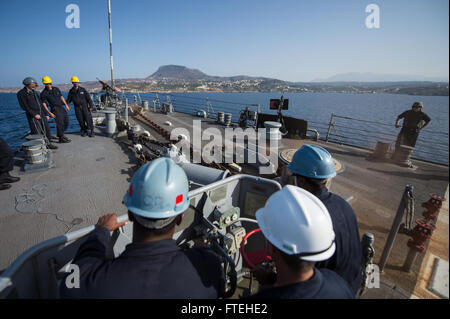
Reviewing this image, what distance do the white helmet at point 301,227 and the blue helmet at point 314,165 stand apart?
93 cm

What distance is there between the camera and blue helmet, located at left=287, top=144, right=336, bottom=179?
2.22 meters

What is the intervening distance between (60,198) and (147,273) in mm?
4197

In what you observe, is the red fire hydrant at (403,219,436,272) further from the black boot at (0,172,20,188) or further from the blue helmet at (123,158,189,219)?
the black boot at (0,172,20,188)

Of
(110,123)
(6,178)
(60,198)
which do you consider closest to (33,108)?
(6,178)

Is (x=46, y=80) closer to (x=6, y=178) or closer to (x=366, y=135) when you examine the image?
(x=6, y=178)

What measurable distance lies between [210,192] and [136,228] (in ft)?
4.75

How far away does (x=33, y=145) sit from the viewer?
5230mm

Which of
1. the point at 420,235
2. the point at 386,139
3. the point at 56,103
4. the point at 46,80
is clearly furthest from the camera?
the point at 386,139

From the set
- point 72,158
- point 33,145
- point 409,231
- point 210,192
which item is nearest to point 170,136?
point 72,158

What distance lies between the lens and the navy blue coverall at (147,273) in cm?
115

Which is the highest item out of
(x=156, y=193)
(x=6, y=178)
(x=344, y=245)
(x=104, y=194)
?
(x=156, y=193)

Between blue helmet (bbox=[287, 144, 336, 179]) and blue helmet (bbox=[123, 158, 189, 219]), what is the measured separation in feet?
4.43

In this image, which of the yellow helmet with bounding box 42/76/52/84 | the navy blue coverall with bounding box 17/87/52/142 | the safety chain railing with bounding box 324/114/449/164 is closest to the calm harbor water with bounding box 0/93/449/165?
the safety chain railing with bounding box 324/114/449/164

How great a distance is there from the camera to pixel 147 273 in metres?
1.20
